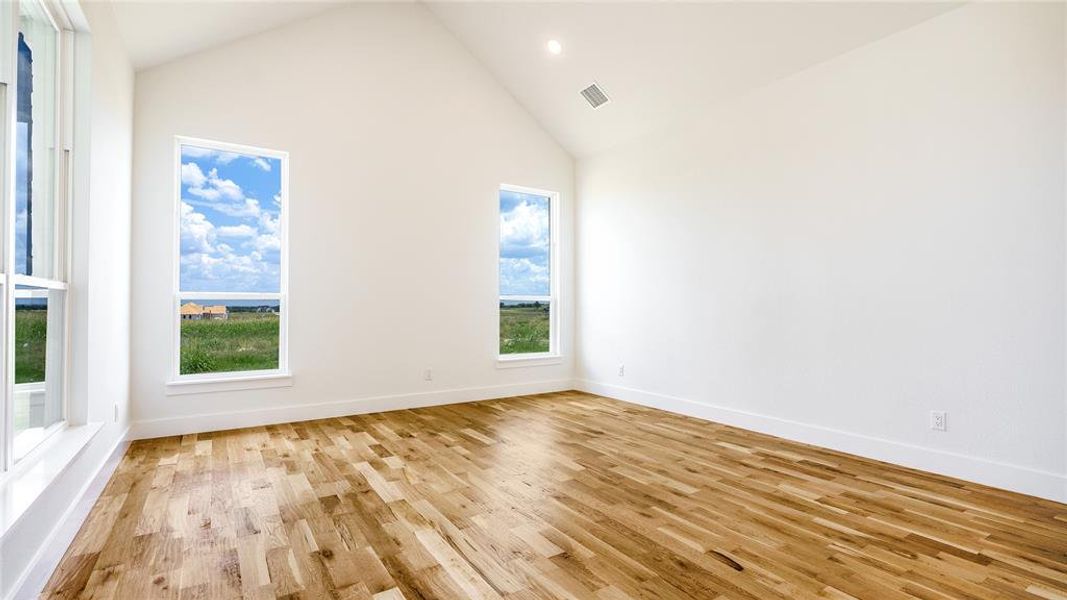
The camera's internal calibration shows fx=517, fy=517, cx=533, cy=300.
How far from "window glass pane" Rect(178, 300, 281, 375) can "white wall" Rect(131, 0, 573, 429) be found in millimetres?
172

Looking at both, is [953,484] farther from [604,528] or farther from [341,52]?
[341,52]

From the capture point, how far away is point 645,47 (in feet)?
13.7

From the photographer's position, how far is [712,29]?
375cm

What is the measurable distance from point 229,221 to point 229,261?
327 mm

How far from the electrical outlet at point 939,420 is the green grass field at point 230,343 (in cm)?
473

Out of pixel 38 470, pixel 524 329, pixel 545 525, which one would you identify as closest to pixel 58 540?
pixel 38 470

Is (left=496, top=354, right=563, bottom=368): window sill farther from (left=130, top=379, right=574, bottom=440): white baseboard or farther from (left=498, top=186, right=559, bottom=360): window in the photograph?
(left=130, top=379, right=574, bottom=440): white baseboard

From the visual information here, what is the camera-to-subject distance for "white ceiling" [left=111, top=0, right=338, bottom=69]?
10.3ft

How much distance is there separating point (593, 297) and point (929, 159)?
10.8 ft

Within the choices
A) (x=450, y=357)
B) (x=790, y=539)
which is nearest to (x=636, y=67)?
(x=450, y=357)

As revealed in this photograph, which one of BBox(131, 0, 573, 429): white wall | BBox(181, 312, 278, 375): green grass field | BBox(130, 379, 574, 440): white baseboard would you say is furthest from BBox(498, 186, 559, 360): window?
BBox(181, 312, 278, 375): green grass field

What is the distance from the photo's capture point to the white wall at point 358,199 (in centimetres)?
383

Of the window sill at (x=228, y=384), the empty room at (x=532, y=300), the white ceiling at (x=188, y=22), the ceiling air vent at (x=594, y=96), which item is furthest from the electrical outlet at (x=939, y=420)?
the white ceiling at (x=188, y=22)

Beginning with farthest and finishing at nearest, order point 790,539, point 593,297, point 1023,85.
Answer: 1. point 593,297
2. point 1023,85
3. point 790,539
